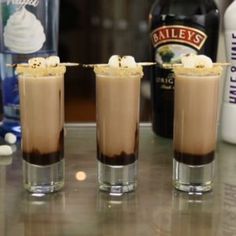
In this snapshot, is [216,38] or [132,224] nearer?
[132,224]

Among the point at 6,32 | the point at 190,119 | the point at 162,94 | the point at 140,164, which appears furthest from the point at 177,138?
the point at 6,32

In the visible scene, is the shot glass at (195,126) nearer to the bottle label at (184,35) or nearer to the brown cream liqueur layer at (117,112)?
Result: the brown cream liqueur layer at (117,112)

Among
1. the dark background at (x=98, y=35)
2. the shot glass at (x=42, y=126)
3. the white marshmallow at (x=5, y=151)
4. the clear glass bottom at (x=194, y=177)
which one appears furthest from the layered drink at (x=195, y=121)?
the dark background at (x=98, y=35)

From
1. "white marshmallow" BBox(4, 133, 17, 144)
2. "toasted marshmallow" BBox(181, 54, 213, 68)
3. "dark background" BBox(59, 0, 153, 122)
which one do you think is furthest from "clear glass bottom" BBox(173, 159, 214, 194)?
"dark background" BBox(59, 0, 153, 122)

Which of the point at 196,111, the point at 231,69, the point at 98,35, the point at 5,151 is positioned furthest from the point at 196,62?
the point at 98,35

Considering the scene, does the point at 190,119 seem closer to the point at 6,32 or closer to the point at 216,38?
the point at 216,38

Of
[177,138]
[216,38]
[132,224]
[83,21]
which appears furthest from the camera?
[83,21]
